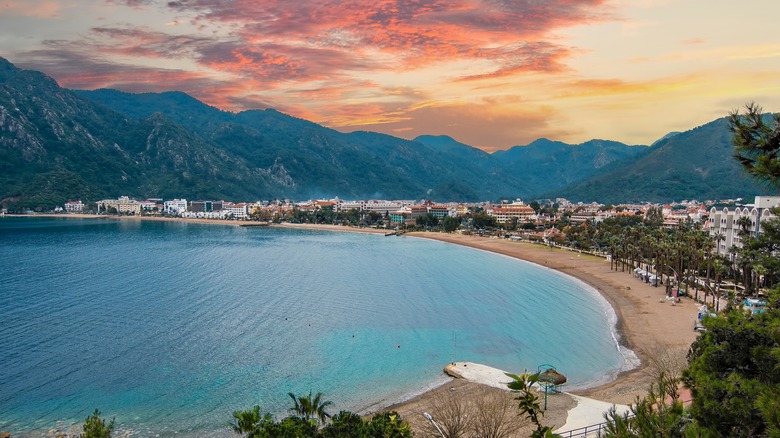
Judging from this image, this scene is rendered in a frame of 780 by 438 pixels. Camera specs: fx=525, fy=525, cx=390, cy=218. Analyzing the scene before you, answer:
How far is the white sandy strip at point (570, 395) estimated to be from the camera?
1870 cm

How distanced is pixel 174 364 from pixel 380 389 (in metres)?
11.4

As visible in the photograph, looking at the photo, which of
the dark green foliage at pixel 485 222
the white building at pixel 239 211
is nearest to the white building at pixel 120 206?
the white building at pixel 239 211

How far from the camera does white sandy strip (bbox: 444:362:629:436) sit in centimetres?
1870

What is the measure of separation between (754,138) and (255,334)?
99.3 feet

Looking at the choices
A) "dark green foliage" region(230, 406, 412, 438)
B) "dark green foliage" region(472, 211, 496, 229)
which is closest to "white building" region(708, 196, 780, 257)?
"dark green foliage" region(230, 406, 412, 438)

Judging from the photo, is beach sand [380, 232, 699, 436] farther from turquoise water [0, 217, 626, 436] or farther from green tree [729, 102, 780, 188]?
green tree [729, 102, 780, 188]

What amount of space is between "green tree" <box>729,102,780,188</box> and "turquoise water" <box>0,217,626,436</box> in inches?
697

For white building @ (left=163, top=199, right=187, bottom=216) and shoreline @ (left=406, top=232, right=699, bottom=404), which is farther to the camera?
white building @ (left=163, top=199, right=187, bottom=216)

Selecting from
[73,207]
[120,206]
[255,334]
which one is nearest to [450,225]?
[255,334]

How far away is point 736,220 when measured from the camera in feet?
165

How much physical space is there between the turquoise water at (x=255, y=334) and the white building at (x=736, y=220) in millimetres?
15457

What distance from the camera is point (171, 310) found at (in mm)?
40094

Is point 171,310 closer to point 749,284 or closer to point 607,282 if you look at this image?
point 607,282

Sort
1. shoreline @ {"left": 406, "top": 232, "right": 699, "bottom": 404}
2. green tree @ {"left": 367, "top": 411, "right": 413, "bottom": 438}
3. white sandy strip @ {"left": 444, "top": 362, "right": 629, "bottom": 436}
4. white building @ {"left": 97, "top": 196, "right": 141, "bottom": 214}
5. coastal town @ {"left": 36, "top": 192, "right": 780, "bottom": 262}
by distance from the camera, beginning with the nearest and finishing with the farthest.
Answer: green tree @ {"left": 367, "top": 411, "right": 413, "bottom": 438} → white sandy strip @ {"left": 444, "top": 362, "right": 629, "bottom": 436} → shoreline @ {"left": 406, "top": 232, "right": 699, "bottom": 404} → coastal town @ {"left": 36, "top": 192, "right": 780, "bottom": 262} → white building @ {"left": 97, "top": 196, "right": 141, "bottom": 214}
